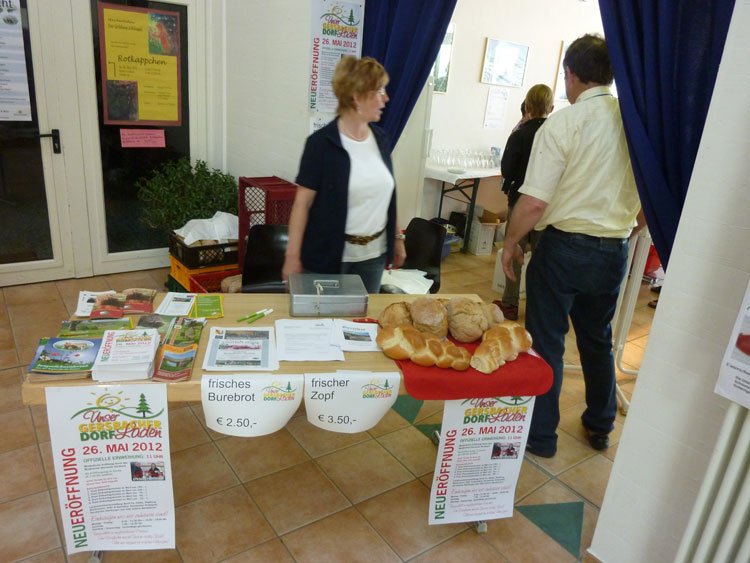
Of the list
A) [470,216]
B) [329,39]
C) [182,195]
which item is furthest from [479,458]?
[470,216]

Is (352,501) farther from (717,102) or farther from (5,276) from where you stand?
(5,276)

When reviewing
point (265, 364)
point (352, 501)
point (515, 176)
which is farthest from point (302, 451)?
point (515, 176)

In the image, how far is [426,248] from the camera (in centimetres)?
305

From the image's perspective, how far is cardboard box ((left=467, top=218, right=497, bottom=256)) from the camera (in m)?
5.51

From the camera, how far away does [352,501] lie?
7.13ft

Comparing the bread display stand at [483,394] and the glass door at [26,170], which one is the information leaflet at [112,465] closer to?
the bread display stand at [483,394]

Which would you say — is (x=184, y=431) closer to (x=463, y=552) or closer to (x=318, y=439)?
(x=318, y=439)

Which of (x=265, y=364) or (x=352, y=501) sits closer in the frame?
(x=265, y=364)

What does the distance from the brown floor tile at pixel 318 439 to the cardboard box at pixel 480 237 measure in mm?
3294

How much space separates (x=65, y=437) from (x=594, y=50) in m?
2.17

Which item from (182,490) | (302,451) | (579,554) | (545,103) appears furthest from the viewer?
(545,103)

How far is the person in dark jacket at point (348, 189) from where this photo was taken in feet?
7.06

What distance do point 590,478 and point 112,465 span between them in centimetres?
189

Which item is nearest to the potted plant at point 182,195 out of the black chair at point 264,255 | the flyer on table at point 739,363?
the black chair at point 264,255
